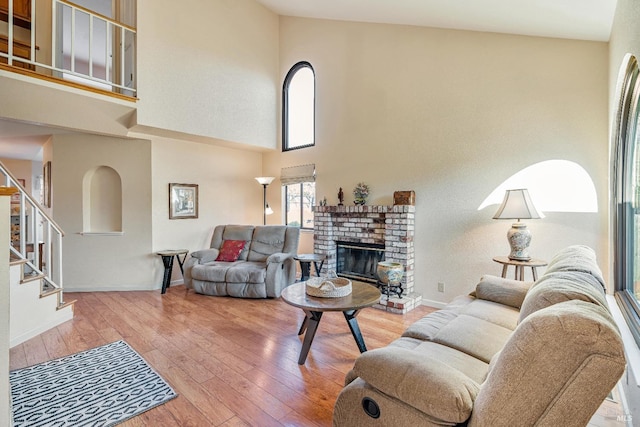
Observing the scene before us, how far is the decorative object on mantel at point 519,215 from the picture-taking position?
2.90 m

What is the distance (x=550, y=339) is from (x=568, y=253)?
1464mm

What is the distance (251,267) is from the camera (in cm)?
423

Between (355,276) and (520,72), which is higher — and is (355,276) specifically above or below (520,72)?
below

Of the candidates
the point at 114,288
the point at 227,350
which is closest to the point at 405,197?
the point at 227,350

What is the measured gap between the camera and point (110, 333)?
307 cm

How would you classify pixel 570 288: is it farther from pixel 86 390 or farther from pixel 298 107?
pixel 298 107

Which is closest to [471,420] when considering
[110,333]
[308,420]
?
[308,420]

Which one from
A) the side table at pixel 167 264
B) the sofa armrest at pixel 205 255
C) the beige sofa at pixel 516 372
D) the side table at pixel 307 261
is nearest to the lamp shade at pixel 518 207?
the beige sofa at pixel 516 372

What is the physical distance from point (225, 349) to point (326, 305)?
1.12 metres

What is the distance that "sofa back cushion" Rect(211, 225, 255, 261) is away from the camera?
193 inches

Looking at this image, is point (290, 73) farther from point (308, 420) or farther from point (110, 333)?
point (308, 420)

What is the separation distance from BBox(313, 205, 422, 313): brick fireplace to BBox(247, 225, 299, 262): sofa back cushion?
49 centimetres

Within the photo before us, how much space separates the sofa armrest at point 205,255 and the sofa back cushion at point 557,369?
4.15 metres

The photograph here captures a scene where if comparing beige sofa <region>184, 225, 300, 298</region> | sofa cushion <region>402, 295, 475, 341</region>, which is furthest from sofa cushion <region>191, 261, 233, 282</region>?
sofa cushion <region>402, 295, 475, 341</region>
